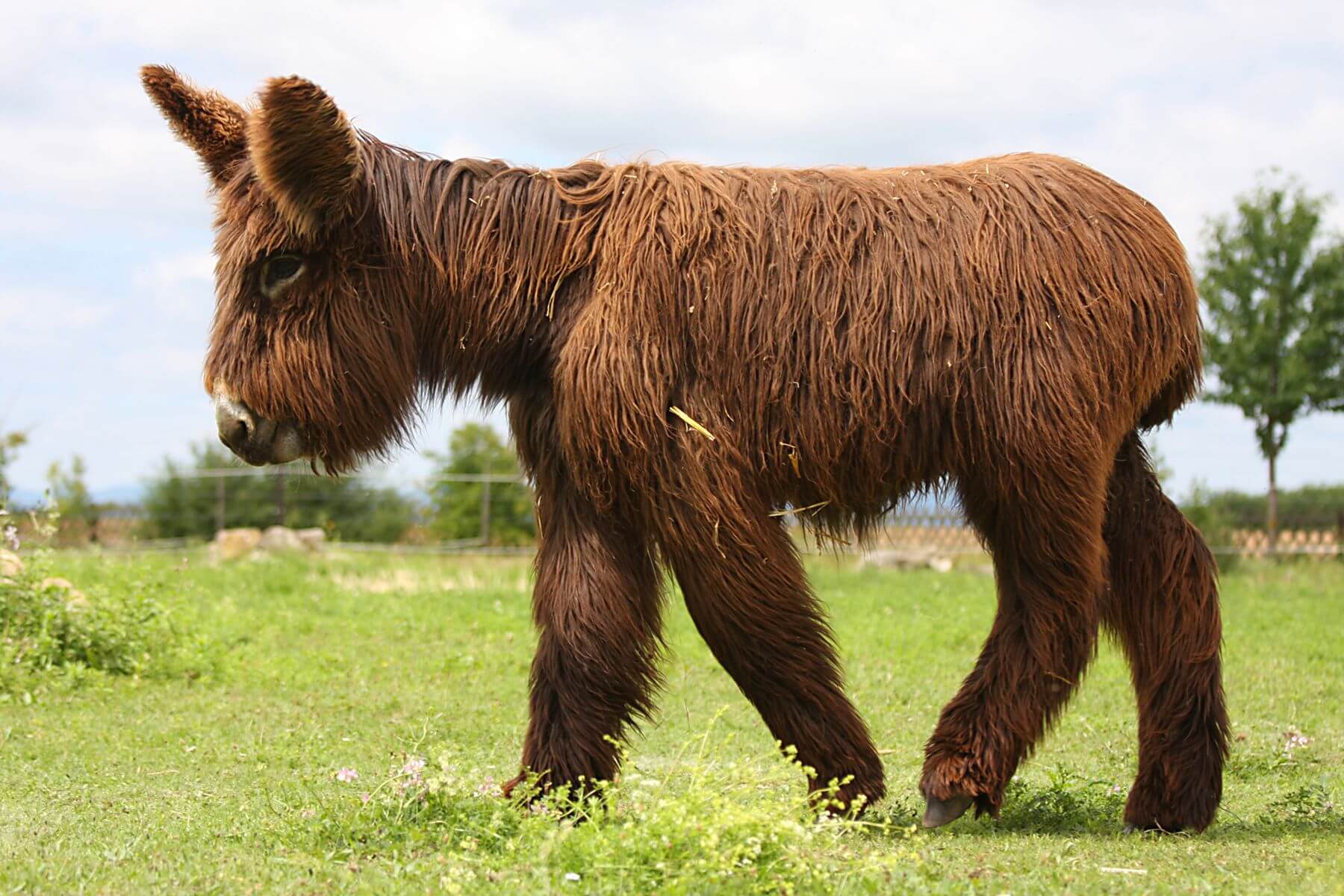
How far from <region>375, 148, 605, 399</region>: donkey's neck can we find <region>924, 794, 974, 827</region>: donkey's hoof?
2181mm

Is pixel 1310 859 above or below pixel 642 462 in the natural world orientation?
below

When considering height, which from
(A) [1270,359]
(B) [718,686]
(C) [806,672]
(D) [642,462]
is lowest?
(B) [718,686]

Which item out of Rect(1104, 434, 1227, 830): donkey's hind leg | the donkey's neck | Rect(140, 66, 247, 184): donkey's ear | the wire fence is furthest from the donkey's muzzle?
the wire fence

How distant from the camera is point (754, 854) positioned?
12.3ft

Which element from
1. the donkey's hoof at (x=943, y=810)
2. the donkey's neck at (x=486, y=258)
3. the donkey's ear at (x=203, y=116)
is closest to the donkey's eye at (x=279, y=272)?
the donkey's neck at (x=486, y=258)

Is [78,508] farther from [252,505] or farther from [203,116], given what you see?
[203,116]

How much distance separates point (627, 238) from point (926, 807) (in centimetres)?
237

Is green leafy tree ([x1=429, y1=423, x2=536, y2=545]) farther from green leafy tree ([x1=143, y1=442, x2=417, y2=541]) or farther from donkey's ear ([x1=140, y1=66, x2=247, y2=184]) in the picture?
donkey's ear ([x1=140, y1=66, x2=247, y2=184])

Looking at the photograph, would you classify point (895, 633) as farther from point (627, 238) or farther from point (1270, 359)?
point (1270, 359)

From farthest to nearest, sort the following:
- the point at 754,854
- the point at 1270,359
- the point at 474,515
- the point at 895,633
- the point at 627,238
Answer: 1. the point at 474,515
2. the point at 1270,359
3. the point at 895,633
4. the point at 627,238
5. the point at 754,854

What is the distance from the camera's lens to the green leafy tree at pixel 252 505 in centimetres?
2539

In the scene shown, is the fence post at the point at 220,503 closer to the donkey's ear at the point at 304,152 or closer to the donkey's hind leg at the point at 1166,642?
the donkey's ear at the point at 304,152

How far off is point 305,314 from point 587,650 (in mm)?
1573

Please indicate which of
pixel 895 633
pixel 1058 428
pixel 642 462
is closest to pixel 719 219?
pixel 642 462
